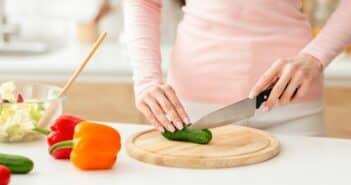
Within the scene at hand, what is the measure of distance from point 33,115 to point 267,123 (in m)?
0.54

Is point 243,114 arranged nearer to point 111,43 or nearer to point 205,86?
point 205,86

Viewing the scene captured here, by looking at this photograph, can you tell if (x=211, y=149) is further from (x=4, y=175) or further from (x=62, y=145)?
(x=4, y=175)

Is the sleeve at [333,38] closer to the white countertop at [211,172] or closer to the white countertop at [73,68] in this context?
the white countertop at [211,172]

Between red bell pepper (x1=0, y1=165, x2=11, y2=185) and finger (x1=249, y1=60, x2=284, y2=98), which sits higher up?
finger (x1=249, y1=60, x2=284, y2=98)

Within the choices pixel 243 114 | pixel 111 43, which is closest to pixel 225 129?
pixel 243 114

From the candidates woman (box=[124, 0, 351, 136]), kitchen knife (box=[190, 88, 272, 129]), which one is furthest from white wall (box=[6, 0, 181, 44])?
kitchen knife (box=[190, 88, 272, 129])

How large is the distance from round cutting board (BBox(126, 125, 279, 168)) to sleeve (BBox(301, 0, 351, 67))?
21cm

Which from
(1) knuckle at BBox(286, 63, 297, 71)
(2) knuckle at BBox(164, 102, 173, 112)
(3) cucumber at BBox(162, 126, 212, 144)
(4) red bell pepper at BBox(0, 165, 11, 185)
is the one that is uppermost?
(1) knuckle at BBox(286, 63, 297, 71)

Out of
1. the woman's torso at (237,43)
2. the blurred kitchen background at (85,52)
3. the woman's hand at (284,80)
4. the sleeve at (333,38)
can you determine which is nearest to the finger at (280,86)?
the woman's hand at (284,80)

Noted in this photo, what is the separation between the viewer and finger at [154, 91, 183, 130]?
62.2 inches

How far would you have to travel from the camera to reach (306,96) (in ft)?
6.03

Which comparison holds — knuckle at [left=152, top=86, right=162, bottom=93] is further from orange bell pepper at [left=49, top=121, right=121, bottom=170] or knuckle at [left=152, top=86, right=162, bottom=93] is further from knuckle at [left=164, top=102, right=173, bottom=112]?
orange bell pepper at [left=49, top=121, right=121, bottom=170]

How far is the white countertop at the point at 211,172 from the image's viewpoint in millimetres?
1386

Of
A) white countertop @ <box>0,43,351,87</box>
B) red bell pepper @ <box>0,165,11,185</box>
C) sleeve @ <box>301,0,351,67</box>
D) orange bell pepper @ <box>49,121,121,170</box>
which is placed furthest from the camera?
white countertop @ <box>0,43,351,87</box>
